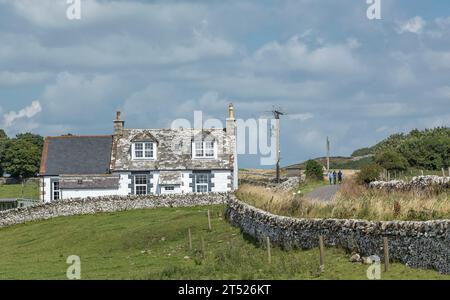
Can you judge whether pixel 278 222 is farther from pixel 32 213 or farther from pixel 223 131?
pixel 223 131

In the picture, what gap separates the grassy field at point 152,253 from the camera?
28.1 meters

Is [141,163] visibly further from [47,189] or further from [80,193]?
[47,189]

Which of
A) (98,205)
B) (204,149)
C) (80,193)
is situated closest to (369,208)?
(98,205)

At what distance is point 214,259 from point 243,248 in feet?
8.23

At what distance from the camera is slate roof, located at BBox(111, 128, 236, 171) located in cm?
7269

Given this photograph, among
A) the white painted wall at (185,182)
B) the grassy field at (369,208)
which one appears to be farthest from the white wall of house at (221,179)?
the grassy field at (369,208)

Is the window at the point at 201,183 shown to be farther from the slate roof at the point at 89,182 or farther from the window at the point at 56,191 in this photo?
the window at the point at 56,191

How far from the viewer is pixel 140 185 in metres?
72.6

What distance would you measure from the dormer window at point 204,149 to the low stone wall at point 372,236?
36783 mm

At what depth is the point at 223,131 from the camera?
76.0 metres

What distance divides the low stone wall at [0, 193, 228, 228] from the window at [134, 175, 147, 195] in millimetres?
8193

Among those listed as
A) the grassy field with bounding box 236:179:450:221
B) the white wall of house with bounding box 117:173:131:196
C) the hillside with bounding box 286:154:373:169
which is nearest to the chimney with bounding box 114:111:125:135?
the white wall of house with bounding box 117:173:131:196

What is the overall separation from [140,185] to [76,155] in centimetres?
726
